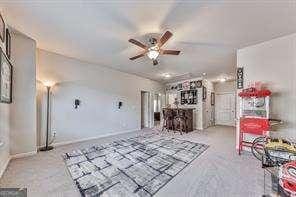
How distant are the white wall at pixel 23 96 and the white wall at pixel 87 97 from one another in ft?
1.74

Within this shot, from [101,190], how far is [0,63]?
2407 mm

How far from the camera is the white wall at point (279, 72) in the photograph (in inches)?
131

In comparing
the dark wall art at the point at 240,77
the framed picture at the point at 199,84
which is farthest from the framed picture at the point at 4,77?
the framed picture at the point at 199,84

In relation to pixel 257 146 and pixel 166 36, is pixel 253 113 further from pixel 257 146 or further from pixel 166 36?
pixel 166 36

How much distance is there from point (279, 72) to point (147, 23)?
3.11m

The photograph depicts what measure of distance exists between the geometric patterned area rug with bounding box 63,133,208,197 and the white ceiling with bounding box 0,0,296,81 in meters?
2.66

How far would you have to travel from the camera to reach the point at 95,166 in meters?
3.08

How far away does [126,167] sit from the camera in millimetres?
3029

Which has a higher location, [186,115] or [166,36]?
[166,36]

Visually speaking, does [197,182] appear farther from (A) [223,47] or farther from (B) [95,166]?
(A) [223,47]

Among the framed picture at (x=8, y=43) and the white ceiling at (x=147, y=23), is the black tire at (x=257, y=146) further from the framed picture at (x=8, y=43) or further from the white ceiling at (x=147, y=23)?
the framed picture at (x=8, y=43)

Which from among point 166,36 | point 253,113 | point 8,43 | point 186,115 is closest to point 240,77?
point 253,113

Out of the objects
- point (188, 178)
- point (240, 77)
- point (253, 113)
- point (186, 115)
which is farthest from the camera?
point (186, 115)

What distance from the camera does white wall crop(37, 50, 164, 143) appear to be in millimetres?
4695
